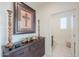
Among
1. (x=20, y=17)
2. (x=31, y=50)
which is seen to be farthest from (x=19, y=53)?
(x=20, y=17)

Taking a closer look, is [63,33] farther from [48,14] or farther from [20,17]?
[20,17]

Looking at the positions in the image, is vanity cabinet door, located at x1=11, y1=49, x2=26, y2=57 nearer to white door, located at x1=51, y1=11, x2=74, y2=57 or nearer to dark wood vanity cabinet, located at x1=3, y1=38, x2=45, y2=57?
dark wood vanity cabinet, located at x1=3, y1=38, x2=45, y2=57

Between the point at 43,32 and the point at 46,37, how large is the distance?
0.35 ft

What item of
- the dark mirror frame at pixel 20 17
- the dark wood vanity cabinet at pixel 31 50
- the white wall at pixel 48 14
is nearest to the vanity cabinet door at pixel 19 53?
the dark wood vanity cabinet at pixel 31 50

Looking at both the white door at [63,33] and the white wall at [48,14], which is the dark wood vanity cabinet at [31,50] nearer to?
the white wall at [48,14]

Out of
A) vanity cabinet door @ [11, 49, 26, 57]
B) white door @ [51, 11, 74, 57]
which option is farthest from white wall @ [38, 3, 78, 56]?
vanity cabinet door @ [11, 49, 26, 57]

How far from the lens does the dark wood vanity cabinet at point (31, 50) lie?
1663mm

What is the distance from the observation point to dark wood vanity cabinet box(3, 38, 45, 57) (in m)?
1.66

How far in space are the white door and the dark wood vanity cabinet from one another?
232mm

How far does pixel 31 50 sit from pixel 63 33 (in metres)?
0.65

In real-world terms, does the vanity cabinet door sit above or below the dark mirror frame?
below

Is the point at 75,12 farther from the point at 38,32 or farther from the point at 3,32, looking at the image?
the point at 3,32

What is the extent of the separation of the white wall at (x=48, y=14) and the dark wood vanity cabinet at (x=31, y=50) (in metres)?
0.10

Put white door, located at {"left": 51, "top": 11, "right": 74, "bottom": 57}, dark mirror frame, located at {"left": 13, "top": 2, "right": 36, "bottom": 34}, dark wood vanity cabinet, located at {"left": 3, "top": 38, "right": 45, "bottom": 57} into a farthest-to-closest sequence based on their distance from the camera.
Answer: white door, located at {"left": 51, "top": 11, "right": 74, "bottom": 57}, dark mirror frame, located at {"left": 13, "top": 2, "right": 36, "bottom": 34}, dark wood vanity cabinet, located at {"left": 3, "top": 38, "right": 45, "bottom": 57}
